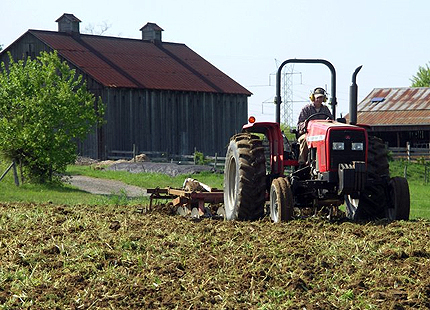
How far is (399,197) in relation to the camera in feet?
38.8

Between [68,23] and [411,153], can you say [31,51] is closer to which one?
[68,23]

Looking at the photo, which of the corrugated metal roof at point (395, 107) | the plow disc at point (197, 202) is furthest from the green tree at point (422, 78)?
the plow disc at point (197, 202)

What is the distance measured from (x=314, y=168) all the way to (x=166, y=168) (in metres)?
20.9

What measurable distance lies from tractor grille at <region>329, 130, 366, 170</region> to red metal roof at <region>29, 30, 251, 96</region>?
2892 cm

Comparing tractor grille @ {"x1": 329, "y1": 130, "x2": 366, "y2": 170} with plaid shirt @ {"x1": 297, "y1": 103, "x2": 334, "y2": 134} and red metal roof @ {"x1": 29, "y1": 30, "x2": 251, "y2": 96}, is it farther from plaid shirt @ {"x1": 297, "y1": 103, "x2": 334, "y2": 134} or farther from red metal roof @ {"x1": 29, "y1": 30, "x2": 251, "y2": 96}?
red metal roof @ {"x1": 29, "y1": 30, "x2": 251, "y2": 96}

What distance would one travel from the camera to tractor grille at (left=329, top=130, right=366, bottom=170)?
38.5 feet

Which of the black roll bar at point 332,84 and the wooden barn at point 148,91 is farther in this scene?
the wooden barn at point 148,91

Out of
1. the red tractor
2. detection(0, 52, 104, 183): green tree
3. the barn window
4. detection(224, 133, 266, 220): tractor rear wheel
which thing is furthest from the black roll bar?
the barn window

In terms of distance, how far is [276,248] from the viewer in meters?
9.29

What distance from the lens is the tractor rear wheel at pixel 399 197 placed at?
464 inches

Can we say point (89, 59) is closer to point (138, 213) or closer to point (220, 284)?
point (138, 213)

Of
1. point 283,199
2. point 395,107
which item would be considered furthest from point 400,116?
point 283,199

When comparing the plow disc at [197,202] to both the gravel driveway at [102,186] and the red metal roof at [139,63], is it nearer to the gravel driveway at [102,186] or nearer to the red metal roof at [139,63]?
the gravel driveway at [102,186]

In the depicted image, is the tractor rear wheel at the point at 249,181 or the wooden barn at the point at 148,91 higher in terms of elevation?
the wooden barn at the point at 148,91
